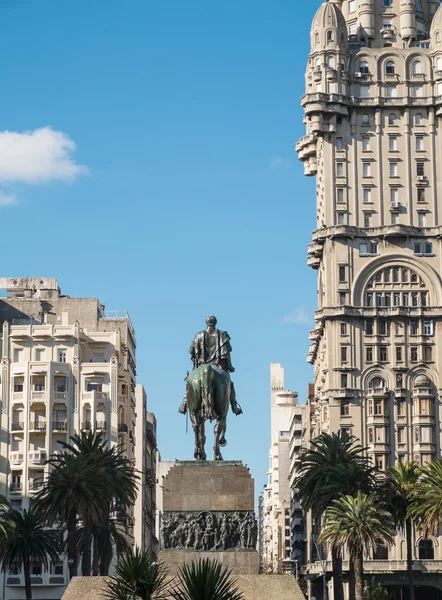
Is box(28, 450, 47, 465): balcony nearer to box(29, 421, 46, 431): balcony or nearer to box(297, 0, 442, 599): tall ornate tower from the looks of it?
box(29, 421, 46, 431): balcony

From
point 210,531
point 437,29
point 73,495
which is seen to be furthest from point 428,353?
point 210,531

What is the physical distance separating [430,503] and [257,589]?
64.3m

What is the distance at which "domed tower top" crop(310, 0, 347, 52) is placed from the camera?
6181 inches

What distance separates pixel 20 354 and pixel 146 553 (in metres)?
101

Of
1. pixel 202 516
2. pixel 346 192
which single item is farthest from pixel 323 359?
pixel 202 516

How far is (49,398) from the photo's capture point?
13262cm

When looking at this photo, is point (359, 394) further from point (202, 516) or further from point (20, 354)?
point (202, 516)

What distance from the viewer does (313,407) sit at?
181 m

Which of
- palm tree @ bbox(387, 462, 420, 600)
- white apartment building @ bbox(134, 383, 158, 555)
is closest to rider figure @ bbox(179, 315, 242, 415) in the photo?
palm tree @ bbox(387, 462, 420, 600)

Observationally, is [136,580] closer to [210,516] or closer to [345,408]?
[210,516]

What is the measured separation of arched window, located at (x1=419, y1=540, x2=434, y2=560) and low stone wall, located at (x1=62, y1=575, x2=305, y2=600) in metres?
105

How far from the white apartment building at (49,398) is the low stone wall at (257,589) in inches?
3253

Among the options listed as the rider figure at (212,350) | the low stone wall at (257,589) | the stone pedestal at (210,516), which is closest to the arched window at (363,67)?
the rider figure at (212,350)

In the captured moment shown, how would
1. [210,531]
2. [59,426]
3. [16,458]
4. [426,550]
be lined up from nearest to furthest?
[210,531] → [16,458] → [59,426] → [426,550]
